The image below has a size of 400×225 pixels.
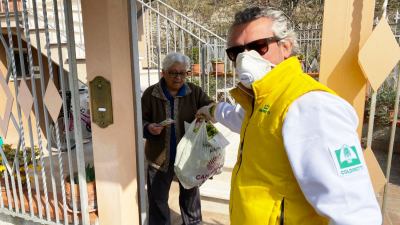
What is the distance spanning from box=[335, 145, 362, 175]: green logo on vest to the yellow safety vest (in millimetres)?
179

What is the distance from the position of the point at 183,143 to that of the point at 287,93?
1.31 meters

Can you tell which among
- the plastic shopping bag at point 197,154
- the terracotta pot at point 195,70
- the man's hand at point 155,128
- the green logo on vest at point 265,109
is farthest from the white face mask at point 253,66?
the terracotta pot at point 195,70

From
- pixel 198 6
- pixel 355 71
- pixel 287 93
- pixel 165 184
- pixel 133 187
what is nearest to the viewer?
pixel 287 93

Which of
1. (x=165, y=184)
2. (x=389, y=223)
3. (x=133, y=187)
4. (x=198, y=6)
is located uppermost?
(x=198, y=6)

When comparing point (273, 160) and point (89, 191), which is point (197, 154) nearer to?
point (89, 191)

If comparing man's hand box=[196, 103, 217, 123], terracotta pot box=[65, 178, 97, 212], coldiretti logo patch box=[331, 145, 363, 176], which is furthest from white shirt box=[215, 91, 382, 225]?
terracotta pot box=[65, 178, 97, 212]

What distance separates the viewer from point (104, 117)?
78.0 inches

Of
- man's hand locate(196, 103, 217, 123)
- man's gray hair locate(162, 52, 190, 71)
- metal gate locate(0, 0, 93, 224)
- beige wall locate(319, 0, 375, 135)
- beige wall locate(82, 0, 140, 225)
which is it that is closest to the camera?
beige wall locate(319, 0, 375, 135)

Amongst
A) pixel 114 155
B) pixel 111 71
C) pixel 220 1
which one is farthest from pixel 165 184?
pixel 220 1

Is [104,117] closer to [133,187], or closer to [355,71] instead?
[133,187]

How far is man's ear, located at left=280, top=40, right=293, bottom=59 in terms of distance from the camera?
124 cm

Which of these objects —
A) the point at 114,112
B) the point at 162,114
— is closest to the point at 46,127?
the point at 114,112

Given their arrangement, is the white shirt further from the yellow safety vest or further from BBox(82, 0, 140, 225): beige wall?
BBox(82, 0, 140, 225): beige wall

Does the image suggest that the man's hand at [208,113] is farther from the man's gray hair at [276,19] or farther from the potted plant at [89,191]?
the man's gray hair at [276,19]
